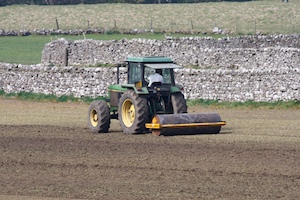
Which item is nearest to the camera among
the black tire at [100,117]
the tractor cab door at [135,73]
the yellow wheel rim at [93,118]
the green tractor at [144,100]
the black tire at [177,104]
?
the green tractor at [144,100]

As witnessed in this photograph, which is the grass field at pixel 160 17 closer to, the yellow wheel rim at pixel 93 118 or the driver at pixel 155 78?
the yellow wheel rim at pixel 93 118

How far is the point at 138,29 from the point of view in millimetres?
66312

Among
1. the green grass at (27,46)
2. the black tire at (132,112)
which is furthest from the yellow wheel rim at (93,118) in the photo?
the green grass at (27,46)

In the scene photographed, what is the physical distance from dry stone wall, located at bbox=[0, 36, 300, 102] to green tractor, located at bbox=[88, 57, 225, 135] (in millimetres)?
7775

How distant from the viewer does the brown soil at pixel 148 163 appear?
14.6 meters

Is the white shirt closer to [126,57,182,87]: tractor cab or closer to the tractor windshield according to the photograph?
[126,57,182,87]: tractor cab

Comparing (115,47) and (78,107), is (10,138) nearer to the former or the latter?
(78,107)

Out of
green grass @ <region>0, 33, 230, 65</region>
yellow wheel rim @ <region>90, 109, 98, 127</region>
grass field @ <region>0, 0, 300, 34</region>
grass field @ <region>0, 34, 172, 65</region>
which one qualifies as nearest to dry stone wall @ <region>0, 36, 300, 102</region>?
grass field @ <region>0, 34, 172, 65</region>

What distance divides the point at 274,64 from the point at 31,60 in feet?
48.0

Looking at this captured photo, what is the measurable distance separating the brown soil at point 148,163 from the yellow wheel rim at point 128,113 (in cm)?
47

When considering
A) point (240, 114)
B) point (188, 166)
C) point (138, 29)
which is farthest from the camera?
point (138, 29)

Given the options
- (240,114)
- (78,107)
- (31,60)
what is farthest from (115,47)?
(240,114)

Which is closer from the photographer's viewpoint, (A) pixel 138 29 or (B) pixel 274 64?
(B) pixel 274 64

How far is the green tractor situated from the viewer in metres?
21.2
